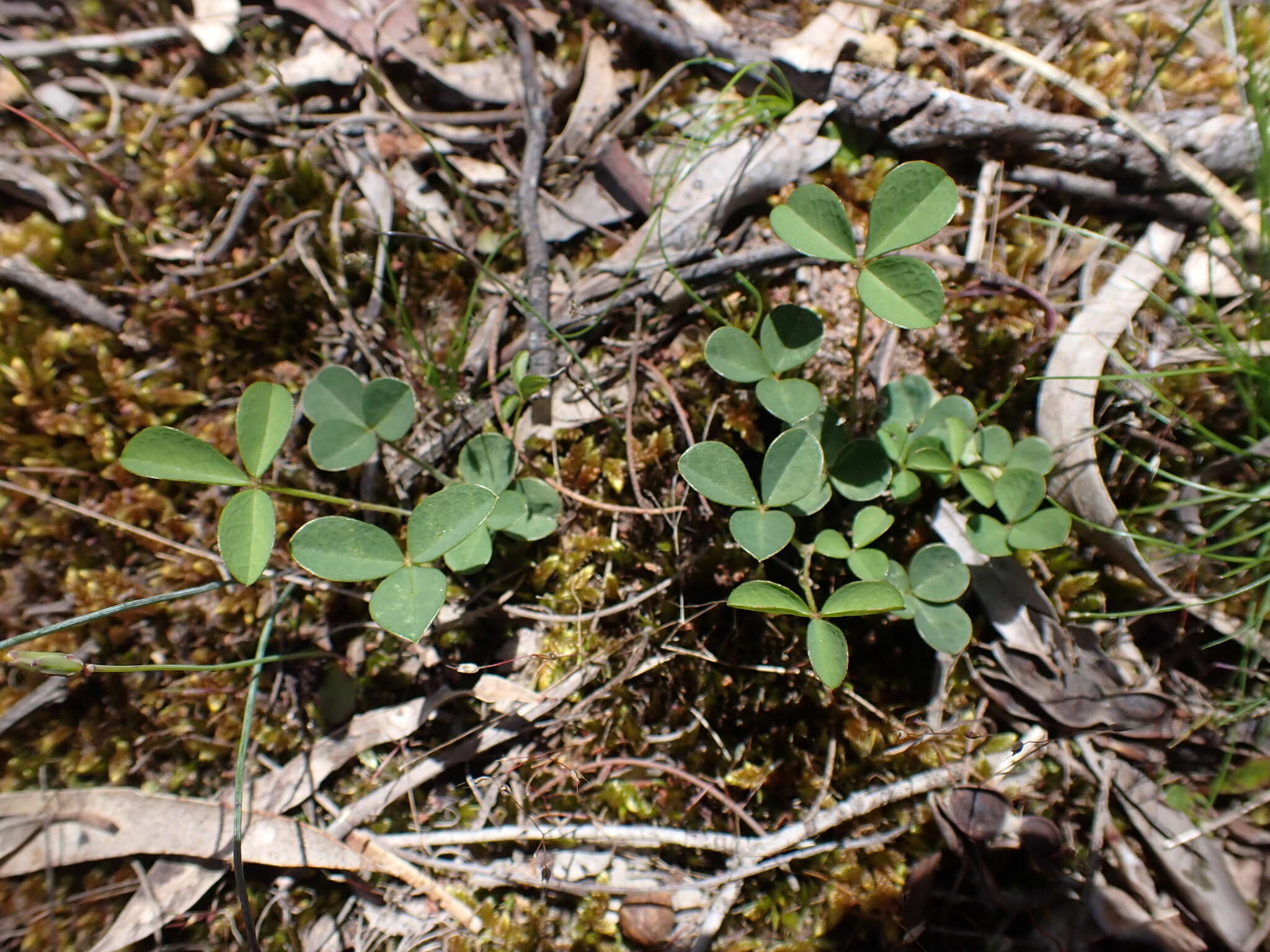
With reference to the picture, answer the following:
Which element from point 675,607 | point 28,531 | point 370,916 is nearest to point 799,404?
point 675,607

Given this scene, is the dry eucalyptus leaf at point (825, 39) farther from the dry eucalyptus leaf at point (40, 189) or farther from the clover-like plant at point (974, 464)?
the dry eucalyptus leaf at point (40, 189)

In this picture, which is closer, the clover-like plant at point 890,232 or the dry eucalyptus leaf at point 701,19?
the clover-like plant at point 890,232

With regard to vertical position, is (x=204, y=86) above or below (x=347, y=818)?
above

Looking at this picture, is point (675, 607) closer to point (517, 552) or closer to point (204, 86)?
point (517, 552)

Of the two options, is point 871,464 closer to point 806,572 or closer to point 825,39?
point 806,572

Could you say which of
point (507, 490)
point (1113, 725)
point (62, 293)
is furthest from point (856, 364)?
point (62, 293)

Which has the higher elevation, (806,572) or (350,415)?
(806,572)

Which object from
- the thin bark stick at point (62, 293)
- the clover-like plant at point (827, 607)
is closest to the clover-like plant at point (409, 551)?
the clover-like plant at point (827, 607)
